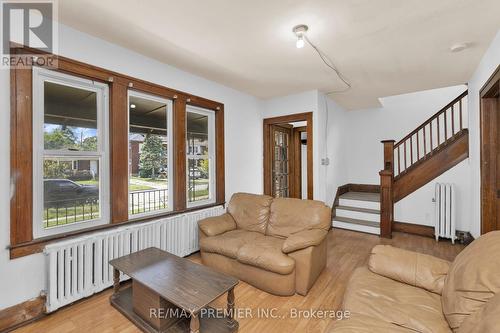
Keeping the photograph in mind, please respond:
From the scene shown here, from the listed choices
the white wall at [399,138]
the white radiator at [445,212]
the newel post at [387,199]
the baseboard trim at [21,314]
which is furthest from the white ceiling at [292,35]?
the baseboard trim at [21,314]

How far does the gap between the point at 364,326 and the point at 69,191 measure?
2.70 m

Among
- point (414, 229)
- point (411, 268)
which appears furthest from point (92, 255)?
point (414, 229)

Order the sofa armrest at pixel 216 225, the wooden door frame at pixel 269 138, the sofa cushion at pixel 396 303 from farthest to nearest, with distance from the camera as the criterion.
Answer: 1. the wooden door frame at pixel 269 138
2. the sofa armrest at pixel 216 225
3. the sofa cushion at pixel 396 303

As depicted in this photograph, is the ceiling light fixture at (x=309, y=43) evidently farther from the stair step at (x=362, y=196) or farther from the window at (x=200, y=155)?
the stair step at (x=362, y=196)

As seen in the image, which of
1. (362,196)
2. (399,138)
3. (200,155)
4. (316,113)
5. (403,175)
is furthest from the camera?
(399,138)

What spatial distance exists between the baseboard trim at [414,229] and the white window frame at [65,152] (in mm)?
4616

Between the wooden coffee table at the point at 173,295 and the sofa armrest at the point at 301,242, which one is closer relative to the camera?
the wooden coffee table at the point at 173,295

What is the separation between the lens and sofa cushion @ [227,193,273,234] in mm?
3061

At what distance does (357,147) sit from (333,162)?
1.36 meters

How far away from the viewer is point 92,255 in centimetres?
225

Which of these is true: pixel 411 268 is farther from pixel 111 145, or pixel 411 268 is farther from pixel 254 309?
Answer: pixel 111 145

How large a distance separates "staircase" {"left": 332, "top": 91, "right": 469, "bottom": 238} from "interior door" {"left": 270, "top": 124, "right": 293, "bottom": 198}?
3.76 ft

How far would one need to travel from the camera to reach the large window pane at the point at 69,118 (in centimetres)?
218

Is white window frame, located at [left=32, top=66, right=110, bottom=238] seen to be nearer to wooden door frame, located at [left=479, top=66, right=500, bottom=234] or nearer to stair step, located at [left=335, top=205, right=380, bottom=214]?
stair step, located at [left=335, top=205, right=380, bottom=214]
